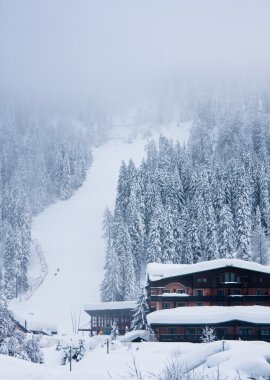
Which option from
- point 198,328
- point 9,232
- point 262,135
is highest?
point 262,135

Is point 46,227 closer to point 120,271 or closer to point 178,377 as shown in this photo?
point 120,271

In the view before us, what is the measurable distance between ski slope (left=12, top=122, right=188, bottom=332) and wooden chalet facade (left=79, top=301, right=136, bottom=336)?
5.86 metres

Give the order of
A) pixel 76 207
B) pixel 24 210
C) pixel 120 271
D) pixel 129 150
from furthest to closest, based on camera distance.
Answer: pixel 129 150, pixel 76 207, pixel 24 210, pixel 120 271

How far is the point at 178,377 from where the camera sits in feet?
30.8

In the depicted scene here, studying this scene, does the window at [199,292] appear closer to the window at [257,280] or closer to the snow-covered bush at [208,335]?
the window at [257,280]

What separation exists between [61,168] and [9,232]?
51237mm

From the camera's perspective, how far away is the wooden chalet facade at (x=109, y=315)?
70.9m

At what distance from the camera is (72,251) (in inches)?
4131

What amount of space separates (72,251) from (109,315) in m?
35.1

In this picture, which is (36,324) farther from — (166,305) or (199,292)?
(199,292)

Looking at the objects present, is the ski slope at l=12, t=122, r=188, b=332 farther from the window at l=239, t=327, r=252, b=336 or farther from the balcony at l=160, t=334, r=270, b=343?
the window at l=239, t=327, r=252, b=336

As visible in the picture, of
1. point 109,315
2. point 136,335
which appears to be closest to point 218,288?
point 136,335

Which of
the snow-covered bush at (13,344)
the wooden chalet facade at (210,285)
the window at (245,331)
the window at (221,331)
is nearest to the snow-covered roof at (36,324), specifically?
the wooden chalet facade at (210,285)

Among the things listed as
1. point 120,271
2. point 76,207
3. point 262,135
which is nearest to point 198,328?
point 120,271
